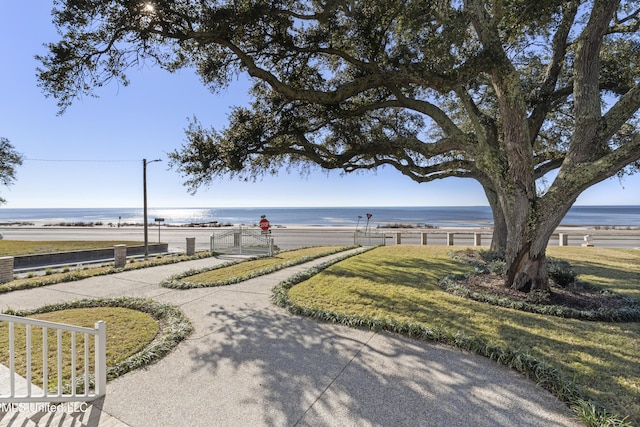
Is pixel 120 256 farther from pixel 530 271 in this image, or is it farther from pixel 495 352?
pixel 530 271

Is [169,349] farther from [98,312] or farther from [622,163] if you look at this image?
[622,163]

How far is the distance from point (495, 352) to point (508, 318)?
179cm

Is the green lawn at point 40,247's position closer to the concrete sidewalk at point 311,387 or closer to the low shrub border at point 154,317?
the low shrub border at point 154,317

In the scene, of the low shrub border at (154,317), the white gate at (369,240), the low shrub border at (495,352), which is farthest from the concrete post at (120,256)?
the white gate at (369,240)

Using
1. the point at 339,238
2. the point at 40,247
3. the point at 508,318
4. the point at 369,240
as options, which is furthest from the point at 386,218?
the point at 508,318

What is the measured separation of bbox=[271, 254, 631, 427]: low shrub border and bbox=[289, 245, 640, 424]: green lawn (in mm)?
166

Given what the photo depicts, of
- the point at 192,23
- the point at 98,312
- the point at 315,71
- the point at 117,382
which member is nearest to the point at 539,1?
the point at 315,71

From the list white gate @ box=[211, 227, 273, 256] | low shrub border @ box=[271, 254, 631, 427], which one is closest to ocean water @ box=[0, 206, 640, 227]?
white gate @ box=[211, 227, 273, 256]

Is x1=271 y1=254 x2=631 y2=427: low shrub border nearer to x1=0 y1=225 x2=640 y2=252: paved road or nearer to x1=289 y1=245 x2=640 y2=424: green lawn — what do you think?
x1=289 y1=245 x2=640 y2=424: green lawn

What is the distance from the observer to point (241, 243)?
14.7 metres

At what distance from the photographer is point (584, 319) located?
5500mm

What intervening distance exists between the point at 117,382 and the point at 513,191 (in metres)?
8.08

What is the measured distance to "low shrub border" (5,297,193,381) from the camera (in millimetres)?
3822

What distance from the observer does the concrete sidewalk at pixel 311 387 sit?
282 centimetres
